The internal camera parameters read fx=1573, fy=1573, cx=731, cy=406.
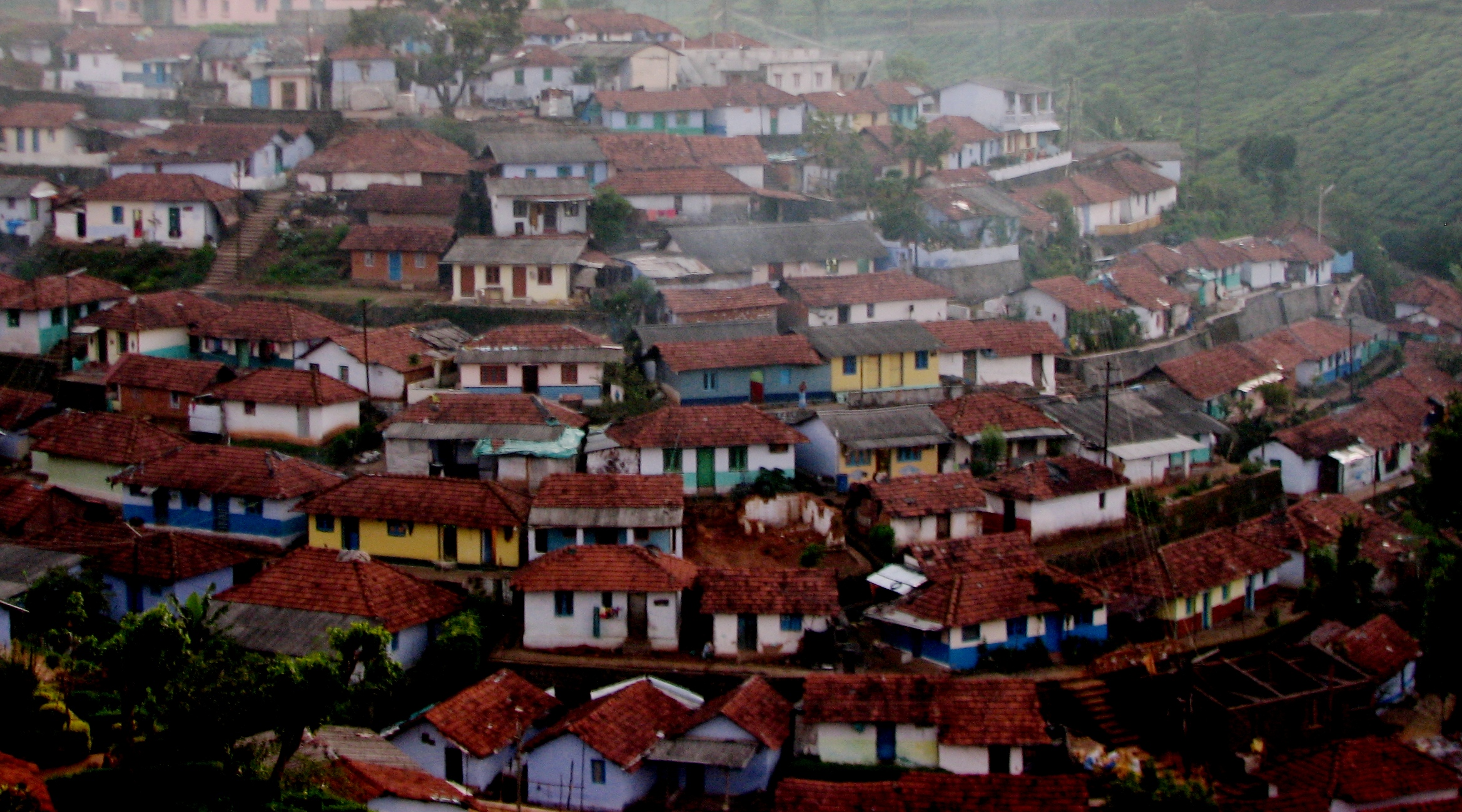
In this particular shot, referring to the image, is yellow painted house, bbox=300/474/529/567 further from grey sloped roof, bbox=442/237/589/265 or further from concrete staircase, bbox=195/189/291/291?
concrete staircase, bbox=195/189/291/291

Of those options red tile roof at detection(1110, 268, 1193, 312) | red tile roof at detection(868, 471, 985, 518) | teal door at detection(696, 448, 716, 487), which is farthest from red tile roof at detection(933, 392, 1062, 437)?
red tile roof at detection(1110, 268, 1193, 312)

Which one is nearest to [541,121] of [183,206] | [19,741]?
[183,206]

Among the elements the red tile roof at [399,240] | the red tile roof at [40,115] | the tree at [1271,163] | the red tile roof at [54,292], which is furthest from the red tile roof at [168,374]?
the tree at [1271,163]

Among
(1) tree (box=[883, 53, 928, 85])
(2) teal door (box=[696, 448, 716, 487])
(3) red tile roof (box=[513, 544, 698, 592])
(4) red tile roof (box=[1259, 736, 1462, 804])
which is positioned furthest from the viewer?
(1) tree (box=[883, 53, 928, 85])

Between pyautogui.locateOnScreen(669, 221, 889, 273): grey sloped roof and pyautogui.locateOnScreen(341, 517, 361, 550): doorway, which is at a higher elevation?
pyautogui.locateOnScreen(669, 221, 889, 273): grey sloped roof

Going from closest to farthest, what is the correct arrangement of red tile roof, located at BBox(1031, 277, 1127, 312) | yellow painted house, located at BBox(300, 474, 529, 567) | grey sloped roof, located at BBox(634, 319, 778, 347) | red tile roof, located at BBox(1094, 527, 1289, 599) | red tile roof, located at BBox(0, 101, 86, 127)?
yellow painted house, located at BBox(300, 474, 529, 567) → red tile roof, located at BBox(1094, 527, 1289, 599) → grey sloped roof, located at BBox(634, 319, 778, 347) → red tile roof, located at BBox(1031, 277, 1127, 312) → red tile roof, located at BBox(0, 101, 86, 127)

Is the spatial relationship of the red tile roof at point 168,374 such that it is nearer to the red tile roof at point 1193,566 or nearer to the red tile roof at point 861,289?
the red tile roof at point 861,289
